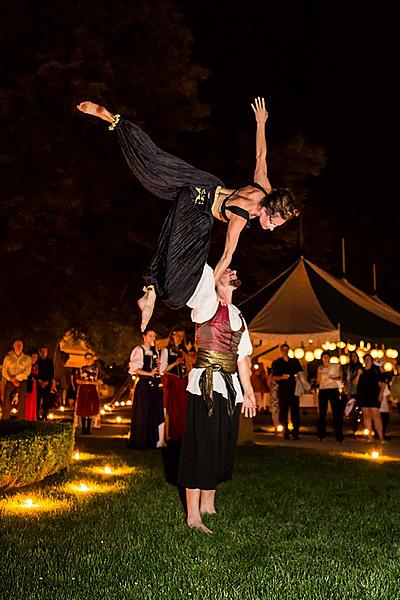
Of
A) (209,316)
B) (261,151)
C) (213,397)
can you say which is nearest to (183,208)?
(261,151)

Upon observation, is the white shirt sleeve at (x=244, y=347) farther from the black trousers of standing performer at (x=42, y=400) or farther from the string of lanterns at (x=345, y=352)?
the black trousers of standing performer at (x=42, y=400)

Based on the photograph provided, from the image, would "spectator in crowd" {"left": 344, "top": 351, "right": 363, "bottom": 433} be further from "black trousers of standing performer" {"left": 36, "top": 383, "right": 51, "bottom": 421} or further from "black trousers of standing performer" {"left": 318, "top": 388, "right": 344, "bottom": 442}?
"black trousers of standing performer" {"left": 36, "top": 383, "right": 51, "bottom": 421}

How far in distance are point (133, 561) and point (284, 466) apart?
20.7ft

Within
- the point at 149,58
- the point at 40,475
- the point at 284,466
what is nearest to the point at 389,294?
the point at 149,58

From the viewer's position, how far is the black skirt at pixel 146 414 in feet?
46.2

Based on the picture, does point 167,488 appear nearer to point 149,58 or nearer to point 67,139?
point 67,139

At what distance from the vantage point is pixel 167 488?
30.0 feet

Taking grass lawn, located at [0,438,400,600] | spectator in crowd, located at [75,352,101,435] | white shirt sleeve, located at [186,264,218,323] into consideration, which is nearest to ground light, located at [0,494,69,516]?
grass lawn, located at [0,438,400,600]

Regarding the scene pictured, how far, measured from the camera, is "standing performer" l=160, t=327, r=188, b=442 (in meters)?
14.6

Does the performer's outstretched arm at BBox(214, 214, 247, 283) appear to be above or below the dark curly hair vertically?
below

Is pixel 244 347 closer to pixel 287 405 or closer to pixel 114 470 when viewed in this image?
pixel 114 470

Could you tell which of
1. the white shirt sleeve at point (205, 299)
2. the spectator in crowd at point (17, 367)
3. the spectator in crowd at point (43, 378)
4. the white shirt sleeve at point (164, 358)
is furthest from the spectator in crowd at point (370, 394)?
the white shirt sleeve at point (205, 299)

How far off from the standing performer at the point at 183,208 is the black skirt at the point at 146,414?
831 centimetres

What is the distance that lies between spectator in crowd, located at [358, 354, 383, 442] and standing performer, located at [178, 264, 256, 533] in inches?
373
